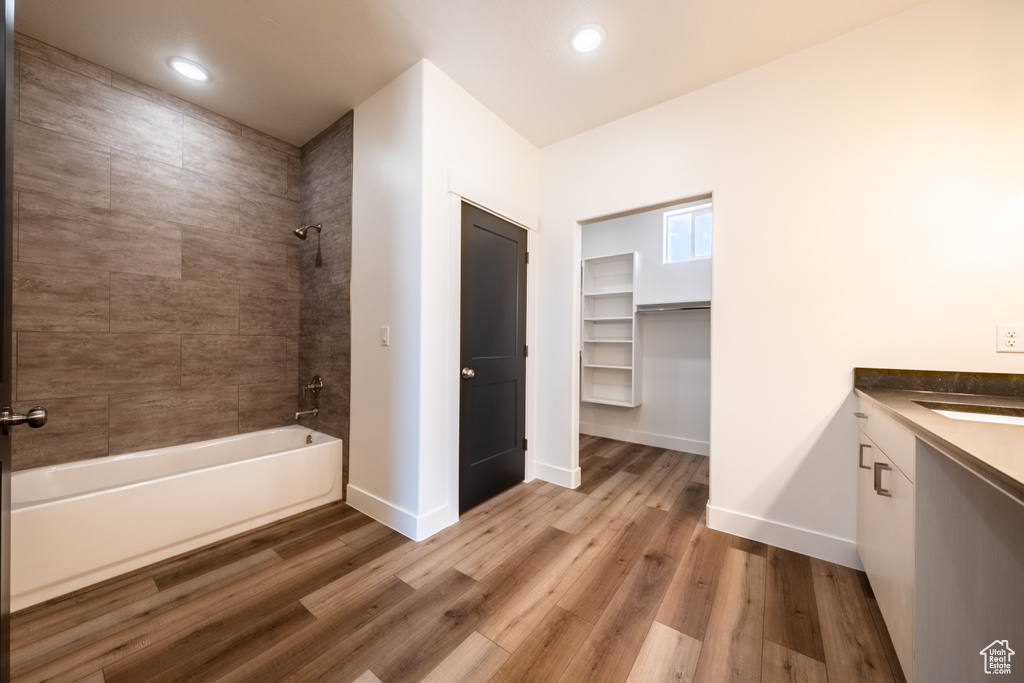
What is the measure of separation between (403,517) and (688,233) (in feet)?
12.1

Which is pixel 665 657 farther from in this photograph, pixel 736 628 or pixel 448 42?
pixel 448 42

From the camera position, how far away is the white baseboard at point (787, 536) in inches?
72.7

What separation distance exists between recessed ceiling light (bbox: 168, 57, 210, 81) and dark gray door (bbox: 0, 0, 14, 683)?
5.53 feet

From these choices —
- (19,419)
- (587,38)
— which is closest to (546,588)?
(19,419)

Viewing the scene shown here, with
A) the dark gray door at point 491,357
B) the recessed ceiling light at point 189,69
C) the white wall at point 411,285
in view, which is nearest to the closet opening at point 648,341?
the dark gray door at point 491,357

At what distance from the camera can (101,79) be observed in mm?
2148

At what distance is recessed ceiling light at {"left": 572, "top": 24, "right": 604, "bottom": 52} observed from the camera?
6.10ft

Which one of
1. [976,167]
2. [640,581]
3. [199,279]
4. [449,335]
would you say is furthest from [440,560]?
[976,167]

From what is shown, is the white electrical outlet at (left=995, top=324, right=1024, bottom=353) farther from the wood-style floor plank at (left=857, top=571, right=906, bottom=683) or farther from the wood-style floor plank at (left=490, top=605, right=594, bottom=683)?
the wood-style floor plank at (left=490, top=605, right=594, bottom=683)

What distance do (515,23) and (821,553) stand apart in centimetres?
318

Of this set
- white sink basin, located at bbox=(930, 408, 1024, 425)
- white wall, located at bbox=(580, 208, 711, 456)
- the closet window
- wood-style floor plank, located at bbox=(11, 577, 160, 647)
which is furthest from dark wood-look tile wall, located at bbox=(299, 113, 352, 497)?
the closet window

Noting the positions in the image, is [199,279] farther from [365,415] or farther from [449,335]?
[449,335]

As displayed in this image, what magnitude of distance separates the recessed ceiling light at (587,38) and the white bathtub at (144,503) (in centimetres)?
290

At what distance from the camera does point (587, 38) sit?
1917 millimetres
